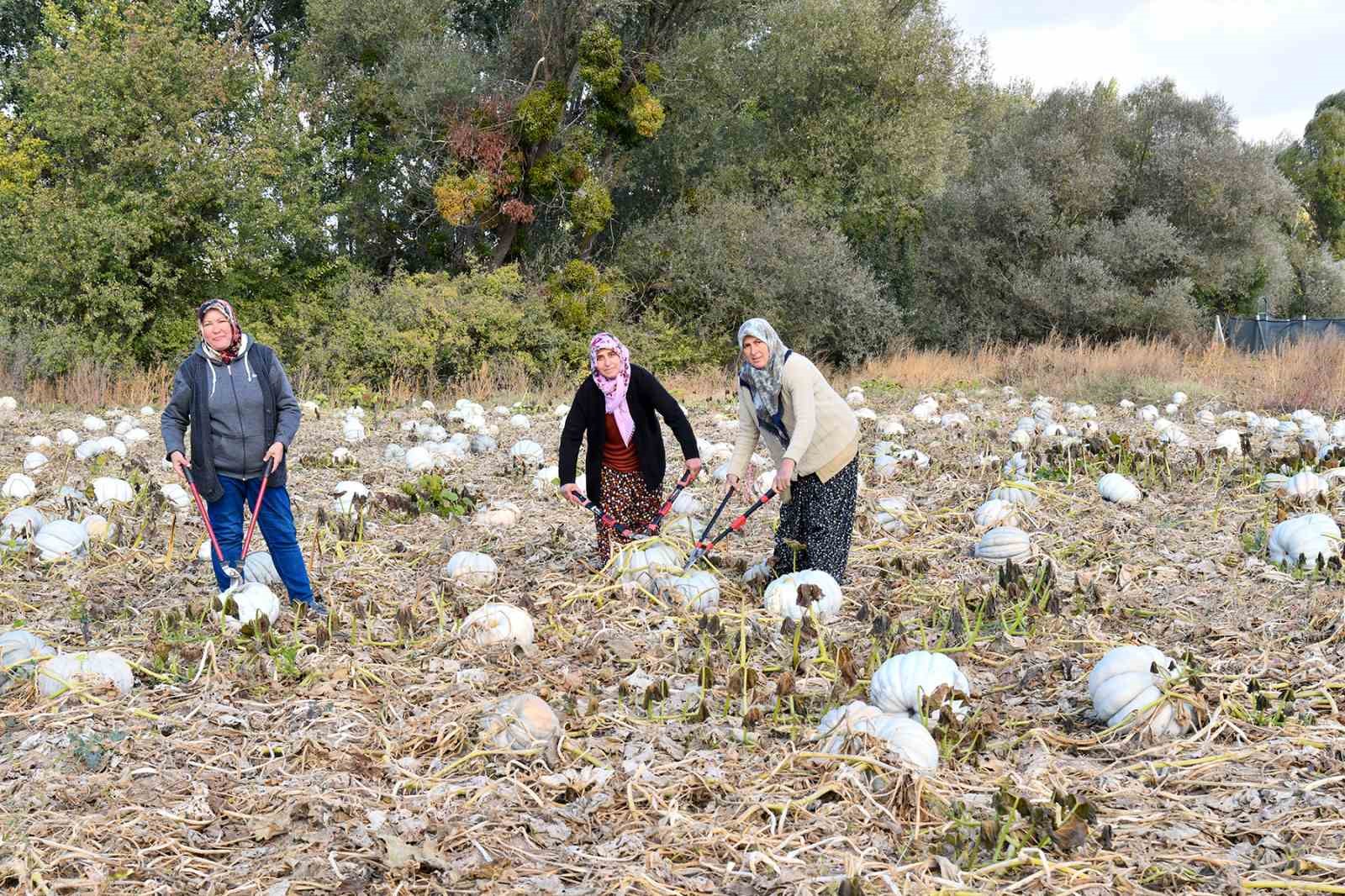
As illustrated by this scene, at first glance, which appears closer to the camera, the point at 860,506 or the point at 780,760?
the point at 780,760

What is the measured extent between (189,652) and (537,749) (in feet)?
4.83

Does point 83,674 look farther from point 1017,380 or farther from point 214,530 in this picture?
point 1017,380

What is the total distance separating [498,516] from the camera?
5.92 metres

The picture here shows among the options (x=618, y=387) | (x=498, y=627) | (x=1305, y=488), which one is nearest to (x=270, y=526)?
(x=498, y=627)

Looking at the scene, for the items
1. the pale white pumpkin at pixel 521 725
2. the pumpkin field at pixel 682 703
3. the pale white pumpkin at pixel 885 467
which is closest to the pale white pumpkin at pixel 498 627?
the pumpkin field at pixel 682 703

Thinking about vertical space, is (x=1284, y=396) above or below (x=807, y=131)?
below

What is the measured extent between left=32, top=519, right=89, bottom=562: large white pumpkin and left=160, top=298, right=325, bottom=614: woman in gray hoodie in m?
1.20

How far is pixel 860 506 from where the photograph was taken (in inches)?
241

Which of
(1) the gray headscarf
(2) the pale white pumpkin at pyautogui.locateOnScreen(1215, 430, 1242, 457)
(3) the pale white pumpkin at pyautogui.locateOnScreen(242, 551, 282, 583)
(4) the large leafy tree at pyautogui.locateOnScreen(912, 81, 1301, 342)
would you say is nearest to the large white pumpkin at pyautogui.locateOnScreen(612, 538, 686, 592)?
(1) the gray headscarf

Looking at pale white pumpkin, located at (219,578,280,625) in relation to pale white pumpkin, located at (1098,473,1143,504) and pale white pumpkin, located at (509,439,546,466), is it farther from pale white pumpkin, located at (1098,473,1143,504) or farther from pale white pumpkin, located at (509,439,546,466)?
pale white pumpkin, located at (1098,473,1143,504)

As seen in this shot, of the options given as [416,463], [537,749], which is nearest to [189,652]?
[537,749]

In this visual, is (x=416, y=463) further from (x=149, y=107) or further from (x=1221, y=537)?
(x=149, y=107)

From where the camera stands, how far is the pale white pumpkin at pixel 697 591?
4285mm

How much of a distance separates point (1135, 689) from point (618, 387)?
8.18ft
